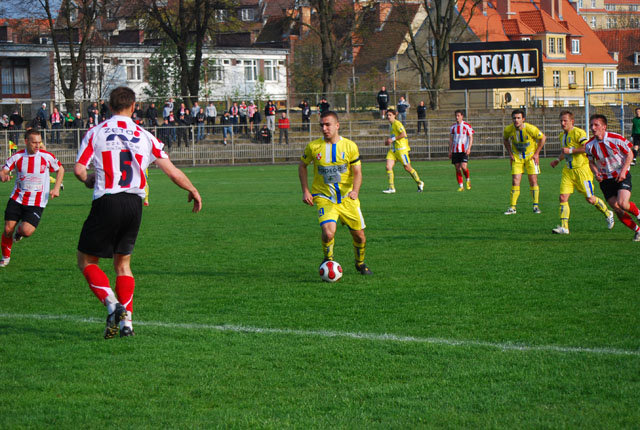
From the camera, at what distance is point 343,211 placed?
9594 millimetres

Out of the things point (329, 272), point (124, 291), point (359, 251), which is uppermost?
point (124, 291)

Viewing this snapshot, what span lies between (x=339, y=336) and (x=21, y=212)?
653 centimetres

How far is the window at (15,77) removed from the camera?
62.2m

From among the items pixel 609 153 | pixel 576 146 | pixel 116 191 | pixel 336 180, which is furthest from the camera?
pixel 576 146

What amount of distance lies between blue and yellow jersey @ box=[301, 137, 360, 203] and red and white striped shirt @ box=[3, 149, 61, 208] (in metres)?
4.19

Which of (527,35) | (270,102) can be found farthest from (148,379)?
(527,35)

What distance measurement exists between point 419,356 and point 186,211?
13.3 meters

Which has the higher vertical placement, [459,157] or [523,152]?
[523,152]

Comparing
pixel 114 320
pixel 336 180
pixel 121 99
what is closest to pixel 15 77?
pixel 336 180

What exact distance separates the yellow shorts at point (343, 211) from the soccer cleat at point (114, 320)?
329 cm

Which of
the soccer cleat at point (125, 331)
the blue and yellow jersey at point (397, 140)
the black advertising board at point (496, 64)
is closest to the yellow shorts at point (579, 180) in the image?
the soccer cleat at point (125, 331)

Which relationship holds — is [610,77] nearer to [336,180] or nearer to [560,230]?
[560,230]

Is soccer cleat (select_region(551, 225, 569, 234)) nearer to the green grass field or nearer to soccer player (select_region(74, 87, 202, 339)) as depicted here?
the green grass field

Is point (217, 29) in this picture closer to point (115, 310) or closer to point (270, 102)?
point (270, 102)
